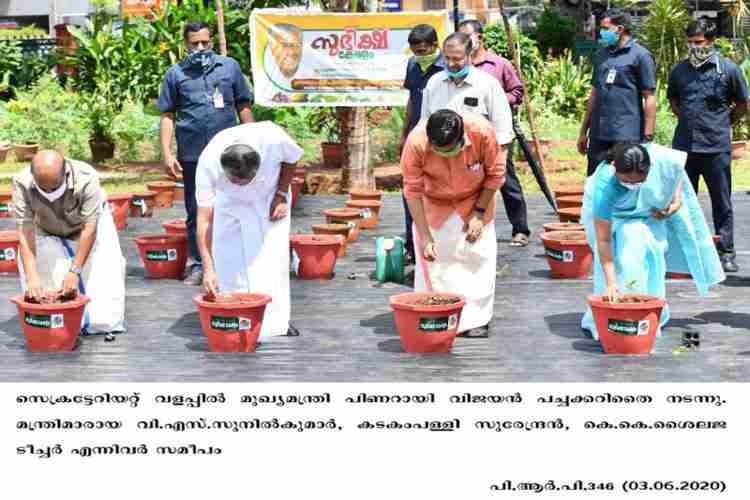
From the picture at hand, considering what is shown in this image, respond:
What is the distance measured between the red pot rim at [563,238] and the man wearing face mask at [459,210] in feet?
5.14

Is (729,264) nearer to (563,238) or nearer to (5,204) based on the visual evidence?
(563,238)

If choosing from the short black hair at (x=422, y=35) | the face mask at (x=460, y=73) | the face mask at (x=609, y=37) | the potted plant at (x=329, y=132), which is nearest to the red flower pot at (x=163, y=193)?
the potted plant at (x=329, y=132)

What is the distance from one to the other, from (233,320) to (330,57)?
6.35 m

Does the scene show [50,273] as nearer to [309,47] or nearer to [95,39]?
[309,47]

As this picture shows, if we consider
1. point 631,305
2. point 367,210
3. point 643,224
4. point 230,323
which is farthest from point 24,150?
point 631,305

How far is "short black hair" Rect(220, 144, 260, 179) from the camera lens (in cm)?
636

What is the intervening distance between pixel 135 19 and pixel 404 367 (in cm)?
1254

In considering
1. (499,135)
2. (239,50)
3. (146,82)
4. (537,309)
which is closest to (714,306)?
(537,309)

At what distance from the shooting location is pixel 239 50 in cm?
1606

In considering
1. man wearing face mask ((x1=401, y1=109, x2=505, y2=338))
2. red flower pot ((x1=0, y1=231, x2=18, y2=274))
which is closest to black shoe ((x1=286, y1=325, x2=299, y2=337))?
man wearing face mask ((x1=401, y1=109, x2=505, y2=338))

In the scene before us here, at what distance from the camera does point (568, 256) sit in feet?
27.6

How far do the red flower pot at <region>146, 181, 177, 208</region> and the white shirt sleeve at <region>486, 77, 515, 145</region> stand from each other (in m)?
5.34

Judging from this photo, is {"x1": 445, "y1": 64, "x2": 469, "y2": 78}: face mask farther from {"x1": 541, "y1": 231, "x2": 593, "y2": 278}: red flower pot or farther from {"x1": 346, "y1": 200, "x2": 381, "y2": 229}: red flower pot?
{"x1": 346, "y1": 200, "x2": 381, "y2": 229}: red flower pot

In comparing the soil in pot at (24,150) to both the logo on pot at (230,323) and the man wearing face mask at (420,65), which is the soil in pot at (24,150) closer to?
the man wearing face mask at (420,65)
